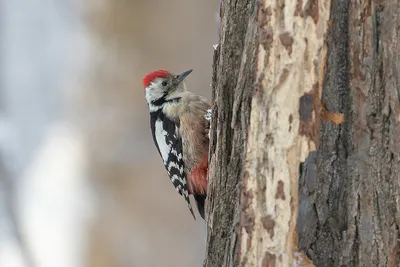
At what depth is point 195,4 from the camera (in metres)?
4.09

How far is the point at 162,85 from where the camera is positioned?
12.1 feet

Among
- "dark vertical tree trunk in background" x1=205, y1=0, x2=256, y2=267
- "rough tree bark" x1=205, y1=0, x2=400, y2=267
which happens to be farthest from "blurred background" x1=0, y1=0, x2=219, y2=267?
"rough tree bark" x1=205, y1=0, x2=400, y2=267

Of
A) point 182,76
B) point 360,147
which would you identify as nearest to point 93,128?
point 182,76

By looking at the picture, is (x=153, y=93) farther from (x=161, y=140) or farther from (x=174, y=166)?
(x=174, y=166)

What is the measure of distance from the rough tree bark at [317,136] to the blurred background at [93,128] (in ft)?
7.19

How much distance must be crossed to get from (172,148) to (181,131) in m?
0.12

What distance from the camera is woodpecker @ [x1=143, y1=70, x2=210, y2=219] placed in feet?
11.3

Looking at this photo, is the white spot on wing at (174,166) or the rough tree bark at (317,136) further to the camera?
the white spot on wing at (174,166)

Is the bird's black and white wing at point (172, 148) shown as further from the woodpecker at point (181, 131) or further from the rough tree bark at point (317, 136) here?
the rough tree bark at point (317, 136)

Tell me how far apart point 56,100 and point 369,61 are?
10.7 feet

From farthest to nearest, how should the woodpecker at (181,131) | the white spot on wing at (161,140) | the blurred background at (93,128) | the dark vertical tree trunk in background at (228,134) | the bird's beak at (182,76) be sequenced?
the blurred background at (93,128)
the bird's beak at (182,76)
the white spot on wing at (161,140)
the woodpecker at (181,131)
the dark vertical tree trunk in background at (228,134)

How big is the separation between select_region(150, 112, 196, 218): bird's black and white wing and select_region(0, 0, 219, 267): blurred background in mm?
438

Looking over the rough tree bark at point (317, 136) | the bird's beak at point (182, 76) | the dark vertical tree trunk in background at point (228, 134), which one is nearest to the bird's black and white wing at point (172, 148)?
the bird's beak at point (182, 76)

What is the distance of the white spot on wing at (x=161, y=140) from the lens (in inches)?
141
